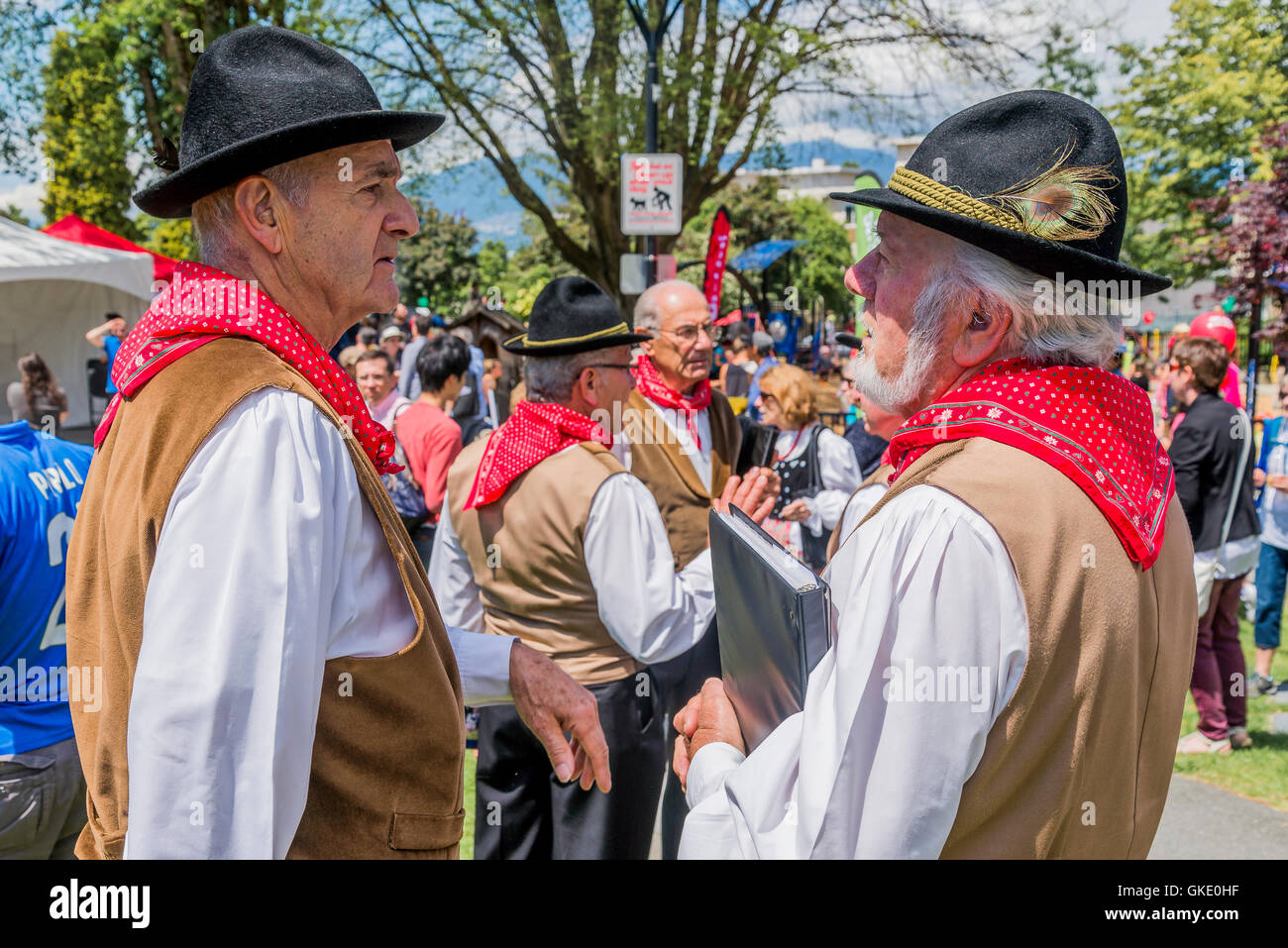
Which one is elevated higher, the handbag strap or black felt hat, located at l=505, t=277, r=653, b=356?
black felt hat, located at l=505, t=277, r=653, b=356

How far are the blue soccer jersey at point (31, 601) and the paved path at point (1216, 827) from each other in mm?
4142

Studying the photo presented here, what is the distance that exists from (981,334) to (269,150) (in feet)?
3.82

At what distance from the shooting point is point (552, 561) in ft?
11.5

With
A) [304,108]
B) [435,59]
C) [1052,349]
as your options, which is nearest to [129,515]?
[304,108]

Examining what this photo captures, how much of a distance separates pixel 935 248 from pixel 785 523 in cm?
381

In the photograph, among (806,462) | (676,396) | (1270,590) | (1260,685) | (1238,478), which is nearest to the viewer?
(676,396)

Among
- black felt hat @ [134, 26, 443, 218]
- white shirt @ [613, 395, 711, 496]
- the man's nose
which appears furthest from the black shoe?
black felt hat @ [134, 26, 443, 218]

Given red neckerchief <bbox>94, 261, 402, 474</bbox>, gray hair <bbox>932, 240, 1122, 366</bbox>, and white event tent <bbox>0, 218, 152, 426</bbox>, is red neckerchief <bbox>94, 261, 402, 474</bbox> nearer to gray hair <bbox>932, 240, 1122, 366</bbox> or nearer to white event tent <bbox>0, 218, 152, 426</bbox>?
gray hair <bbox>932, 240, 1122, 366</bbox>

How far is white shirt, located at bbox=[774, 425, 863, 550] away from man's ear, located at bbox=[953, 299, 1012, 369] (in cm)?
400

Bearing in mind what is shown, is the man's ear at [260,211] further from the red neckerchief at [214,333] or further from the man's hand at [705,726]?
the man's hand at [705,726]

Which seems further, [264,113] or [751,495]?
[751,495]

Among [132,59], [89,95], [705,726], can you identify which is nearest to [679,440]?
[705,726]

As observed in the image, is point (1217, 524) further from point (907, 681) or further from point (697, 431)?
point (907, 681)

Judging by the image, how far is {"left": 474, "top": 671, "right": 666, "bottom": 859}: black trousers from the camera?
3512 mm
